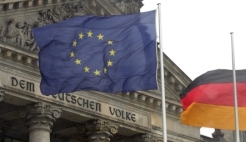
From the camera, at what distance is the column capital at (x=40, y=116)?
44.7 meters

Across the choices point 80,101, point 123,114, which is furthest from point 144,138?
point 80,101

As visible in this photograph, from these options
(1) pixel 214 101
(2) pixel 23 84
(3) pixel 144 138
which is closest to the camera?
(1) pixel 214 101

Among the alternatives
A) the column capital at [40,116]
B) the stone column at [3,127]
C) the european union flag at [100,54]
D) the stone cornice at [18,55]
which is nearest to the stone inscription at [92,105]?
the column capital at [40,116]

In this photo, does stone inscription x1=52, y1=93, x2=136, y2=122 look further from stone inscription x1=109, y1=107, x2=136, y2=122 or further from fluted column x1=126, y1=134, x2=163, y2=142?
fluted column x1=126, y1=134, x2=163, y2=142

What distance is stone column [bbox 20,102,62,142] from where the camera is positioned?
146ft

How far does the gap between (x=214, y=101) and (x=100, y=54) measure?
4914 millimetres

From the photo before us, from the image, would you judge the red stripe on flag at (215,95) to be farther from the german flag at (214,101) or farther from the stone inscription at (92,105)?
the stone inscription at (92,105)

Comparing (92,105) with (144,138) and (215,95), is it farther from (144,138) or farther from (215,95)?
(215,95)

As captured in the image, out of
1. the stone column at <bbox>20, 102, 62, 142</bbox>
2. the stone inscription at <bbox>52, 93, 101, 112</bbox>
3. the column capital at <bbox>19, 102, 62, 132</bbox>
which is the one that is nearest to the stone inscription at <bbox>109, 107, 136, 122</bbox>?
the stone inscription at <bbox>52, 93, 101, 112</bbox>

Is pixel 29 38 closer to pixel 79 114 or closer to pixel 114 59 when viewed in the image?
pixel 79 114

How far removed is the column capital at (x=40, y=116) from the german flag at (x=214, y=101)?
9497 millimetres

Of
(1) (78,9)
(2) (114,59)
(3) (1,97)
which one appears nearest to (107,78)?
(2) (114,59)

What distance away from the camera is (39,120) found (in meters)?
44.8

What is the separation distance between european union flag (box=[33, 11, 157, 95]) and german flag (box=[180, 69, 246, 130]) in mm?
3175
